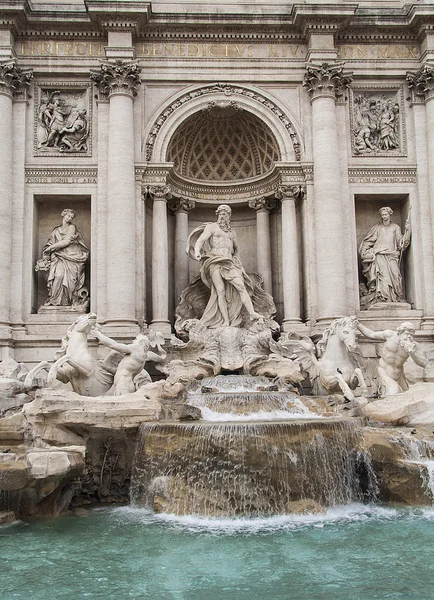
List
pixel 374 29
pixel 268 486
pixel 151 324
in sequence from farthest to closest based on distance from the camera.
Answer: pixel 374 29 < pixel 151 324 < pixel 268 486

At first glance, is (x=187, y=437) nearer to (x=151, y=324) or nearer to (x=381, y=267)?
(x=151, y=324)

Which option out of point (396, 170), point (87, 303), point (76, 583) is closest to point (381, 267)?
point (396, 170)

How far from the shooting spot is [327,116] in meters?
17.5

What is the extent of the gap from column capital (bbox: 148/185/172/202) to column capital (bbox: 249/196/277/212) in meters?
2.61

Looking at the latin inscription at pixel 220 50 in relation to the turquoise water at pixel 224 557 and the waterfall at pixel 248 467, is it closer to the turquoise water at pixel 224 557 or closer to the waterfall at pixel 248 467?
the waterfall at pixel 248 467

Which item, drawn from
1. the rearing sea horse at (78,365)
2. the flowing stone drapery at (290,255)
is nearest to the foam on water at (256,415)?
the rearing sea horse at (78,365)

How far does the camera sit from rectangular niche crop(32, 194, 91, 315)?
17438 millimetres

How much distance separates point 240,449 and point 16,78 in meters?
12.1

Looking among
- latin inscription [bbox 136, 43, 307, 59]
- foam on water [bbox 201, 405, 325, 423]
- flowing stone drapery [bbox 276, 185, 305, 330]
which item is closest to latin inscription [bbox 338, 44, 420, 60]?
latin inscription [bbox 136, 43, 307, 59]

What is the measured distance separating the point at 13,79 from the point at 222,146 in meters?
5.88

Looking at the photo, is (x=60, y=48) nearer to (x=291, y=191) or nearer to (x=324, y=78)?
(x=324, y=78)

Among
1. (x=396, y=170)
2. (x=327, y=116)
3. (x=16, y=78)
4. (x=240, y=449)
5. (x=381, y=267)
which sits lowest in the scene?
(x=240, y=449)

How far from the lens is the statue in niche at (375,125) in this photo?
18266 mm

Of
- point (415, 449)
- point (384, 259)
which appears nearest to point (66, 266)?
point (384, 259)
